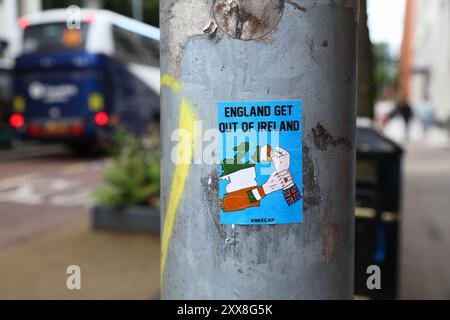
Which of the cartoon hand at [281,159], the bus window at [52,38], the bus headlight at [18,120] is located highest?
the bus window at [52,38]

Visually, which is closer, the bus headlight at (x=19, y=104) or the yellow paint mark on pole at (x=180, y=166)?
the yellow paint mark on pole at (x=180, y=166)

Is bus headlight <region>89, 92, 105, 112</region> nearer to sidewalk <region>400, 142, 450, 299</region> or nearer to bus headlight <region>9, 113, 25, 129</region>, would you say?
bus headlight <region>9, 113, 25, 129</region>

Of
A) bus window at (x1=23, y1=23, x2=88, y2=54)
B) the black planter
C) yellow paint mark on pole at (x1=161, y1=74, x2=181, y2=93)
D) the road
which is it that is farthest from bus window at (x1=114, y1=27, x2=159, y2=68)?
yellow paint mark on pole at (x1=161, y1=74, x2=181, y2=93)

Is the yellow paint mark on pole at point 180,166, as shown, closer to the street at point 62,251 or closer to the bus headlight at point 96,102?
the street at point 62,251

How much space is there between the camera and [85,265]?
574cm

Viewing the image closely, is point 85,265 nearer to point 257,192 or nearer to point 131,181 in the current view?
point 131,181

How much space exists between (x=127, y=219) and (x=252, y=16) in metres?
5.68

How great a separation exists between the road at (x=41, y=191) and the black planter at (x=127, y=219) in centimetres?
76

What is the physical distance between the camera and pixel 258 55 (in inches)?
65.7

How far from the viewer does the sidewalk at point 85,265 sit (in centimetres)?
487

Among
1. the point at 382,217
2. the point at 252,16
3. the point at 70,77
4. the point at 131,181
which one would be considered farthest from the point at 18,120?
the point at 252,16

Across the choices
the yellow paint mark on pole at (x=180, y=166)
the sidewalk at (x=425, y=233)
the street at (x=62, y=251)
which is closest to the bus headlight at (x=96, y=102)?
the street at (x=62, y=251)

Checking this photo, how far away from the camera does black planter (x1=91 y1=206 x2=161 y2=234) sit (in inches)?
272
